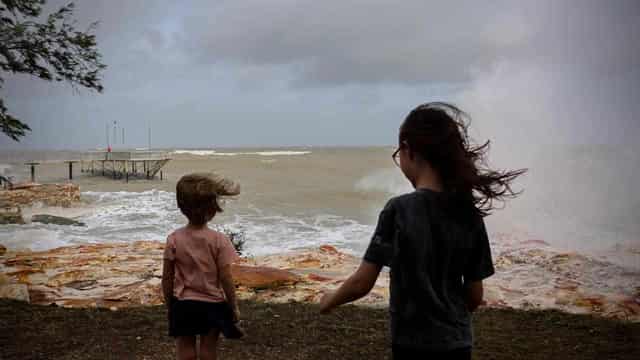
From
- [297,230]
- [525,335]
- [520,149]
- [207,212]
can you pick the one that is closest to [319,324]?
[525,335]

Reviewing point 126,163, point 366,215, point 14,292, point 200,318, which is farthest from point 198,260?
point 126,163

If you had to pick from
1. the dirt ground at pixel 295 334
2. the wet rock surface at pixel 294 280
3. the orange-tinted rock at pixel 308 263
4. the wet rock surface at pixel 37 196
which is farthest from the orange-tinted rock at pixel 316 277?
the wet rock surface at pixel 37 196

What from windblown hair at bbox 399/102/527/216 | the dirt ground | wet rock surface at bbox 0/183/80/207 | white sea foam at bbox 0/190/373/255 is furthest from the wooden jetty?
windblown hair at bbox 399/102/527/216

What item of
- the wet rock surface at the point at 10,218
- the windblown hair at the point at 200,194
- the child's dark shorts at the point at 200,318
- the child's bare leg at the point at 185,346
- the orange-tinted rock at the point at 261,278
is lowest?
the wet rock surface at the point at 10,218

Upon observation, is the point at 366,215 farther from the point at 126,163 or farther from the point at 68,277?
the point at 126,163

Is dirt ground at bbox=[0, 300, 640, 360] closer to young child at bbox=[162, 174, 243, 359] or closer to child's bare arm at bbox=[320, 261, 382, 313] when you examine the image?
young child at bbox=[162, 174, 243, 359]

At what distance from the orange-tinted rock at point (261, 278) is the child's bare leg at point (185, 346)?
4.73 metres

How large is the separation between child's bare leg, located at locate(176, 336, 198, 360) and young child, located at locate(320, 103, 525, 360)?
1.22 metres

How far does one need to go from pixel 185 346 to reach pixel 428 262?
152cm

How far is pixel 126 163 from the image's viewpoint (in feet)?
133

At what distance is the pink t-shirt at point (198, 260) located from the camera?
2.73m

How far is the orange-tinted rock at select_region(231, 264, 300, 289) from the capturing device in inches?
304

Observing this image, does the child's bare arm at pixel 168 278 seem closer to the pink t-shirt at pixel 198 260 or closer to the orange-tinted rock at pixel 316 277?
the pink t-shirt at pixel 198 260

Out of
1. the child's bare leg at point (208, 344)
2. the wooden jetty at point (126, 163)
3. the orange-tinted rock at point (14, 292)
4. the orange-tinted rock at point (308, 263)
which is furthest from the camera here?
the wooden jetty at point (126, 163)
